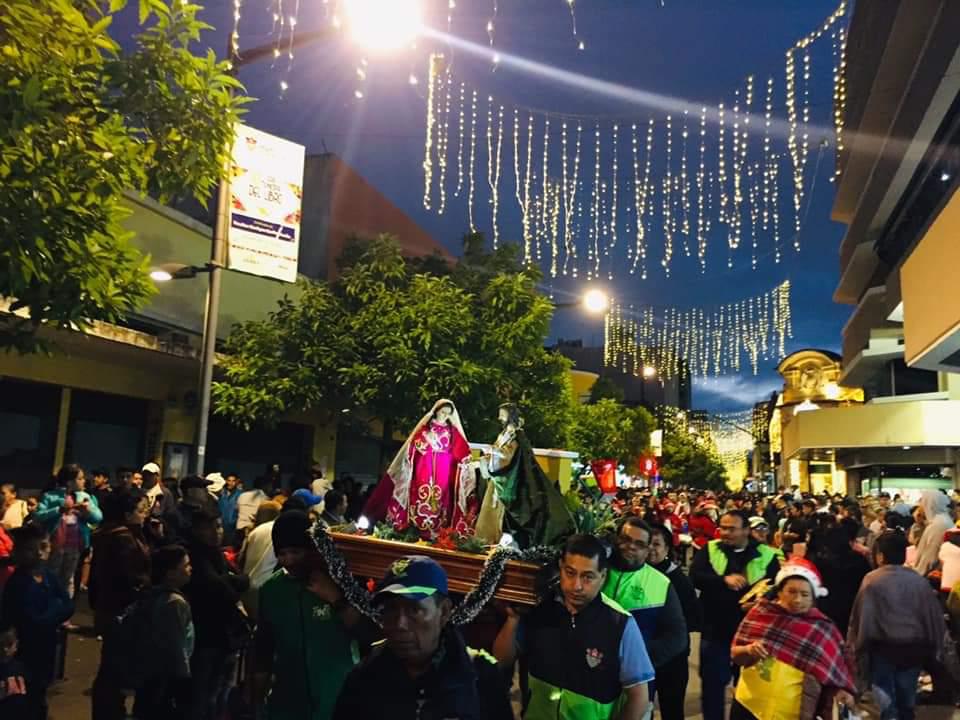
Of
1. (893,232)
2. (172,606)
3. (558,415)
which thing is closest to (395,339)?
(558,415)

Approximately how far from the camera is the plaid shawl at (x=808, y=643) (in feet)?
15.0

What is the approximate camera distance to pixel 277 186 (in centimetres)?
1128

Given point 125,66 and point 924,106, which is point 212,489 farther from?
point 924,106

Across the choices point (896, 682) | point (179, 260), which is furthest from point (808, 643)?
point (179, 260)

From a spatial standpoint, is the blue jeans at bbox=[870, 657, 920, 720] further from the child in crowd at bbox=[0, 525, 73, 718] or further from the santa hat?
the child in crowd at bbox=[0, 525, 73, 718]

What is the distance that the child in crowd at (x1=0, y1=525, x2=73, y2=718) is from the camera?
550 centimetres

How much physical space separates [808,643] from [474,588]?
6.30 feet

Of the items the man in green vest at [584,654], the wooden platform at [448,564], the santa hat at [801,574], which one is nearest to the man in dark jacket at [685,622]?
the santa hat at [801,574]

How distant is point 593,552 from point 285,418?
768 inches

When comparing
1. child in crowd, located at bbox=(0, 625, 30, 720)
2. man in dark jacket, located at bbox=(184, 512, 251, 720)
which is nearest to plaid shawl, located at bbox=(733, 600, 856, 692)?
man in dark jacket, located at bbox=(184, 512, 251, 720)

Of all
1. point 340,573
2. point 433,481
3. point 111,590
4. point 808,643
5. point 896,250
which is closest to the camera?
point 340,573

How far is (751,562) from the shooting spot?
6770mm

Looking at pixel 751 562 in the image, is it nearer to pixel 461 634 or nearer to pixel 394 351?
pixel 461 634

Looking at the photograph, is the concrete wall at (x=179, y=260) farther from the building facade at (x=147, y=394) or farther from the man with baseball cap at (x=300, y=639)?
the man with baseball cap at (x=300, y=639)
